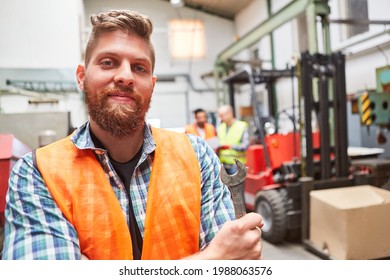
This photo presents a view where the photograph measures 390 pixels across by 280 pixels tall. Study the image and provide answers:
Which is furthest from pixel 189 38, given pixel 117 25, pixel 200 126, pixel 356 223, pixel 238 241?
pixel 356 223

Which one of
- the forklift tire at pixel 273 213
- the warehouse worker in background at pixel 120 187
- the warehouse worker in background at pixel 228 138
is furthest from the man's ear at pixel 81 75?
the forklift tire at pixel 273 213

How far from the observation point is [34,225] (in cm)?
71

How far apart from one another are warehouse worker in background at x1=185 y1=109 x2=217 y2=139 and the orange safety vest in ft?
0.65

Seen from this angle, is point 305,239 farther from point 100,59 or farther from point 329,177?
point 100,59

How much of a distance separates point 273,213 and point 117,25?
177 centimetres

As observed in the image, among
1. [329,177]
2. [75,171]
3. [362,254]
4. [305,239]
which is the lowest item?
[305,239]

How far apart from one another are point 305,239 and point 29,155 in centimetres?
163

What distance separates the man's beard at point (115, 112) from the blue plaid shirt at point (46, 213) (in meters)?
0.06

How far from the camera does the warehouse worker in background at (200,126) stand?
1.11m

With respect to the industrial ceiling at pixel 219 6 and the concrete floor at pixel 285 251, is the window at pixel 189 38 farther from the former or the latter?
the concrete floor at pixel 285 251

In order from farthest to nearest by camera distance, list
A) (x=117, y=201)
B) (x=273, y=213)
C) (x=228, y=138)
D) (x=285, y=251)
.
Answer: (x=273, y=213)
(x=285, y=251)
(x=228, y=138)
(x=117, y=201)

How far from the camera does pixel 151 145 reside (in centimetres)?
89

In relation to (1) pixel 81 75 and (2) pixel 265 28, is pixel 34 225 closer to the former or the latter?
(1) pixel 81 75
